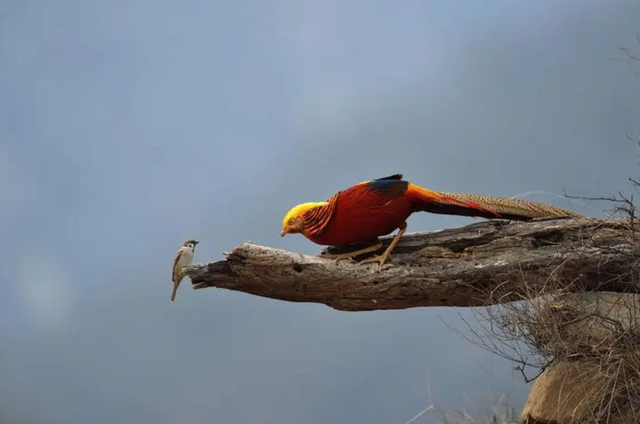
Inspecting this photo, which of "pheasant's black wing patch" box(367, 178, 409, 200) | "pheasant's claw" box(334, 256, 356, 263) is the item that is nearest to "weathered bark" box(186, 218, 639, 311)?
"pheasant's claw" box(334, 256, 356, 263)

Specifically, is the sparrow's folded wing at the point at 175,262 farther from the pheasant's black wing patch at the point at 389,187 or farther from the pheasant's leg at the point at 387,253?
the pheasant's black wing patch at the point at 389,187

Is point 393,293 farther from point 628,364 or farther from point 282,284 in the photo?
point 628,364

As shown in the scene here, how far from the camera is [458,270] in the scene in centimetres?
688

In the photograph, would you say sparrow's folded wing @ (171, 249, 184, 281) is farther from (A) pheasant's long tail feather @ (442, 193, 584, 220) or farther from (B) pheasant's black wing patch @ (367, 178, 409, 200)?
(A) pheasant's long tail feather @ (442, 193, 584, 220)

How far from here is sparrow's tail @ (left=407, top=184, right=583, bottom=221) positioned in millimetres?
6969

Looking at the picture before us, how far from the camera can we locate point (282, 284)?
6848 mm

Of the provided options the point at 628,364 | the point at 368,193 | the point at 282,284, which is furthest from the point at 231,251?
the point at 628,364

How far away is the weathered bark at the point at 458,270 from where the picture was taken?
6789mm

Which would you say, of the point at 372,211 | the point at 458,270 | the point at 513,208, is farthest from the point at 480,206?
the point at 372,211

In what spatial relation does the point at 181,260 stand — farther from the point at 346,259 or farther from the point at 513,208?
the point at 513,208

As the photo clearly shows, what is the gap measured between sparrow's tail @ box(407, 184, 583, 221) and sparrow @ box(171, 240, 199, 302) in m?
1.38

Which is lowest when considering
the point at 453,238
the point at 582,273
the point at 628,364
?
the point at 628,364

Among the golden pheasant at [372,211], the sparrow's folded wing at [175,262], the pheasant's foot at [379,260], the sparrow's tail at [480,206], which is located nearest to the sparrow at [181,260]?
the sparrow's folded wing at [175,262]

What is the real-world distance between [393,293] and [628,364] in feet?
4.62
